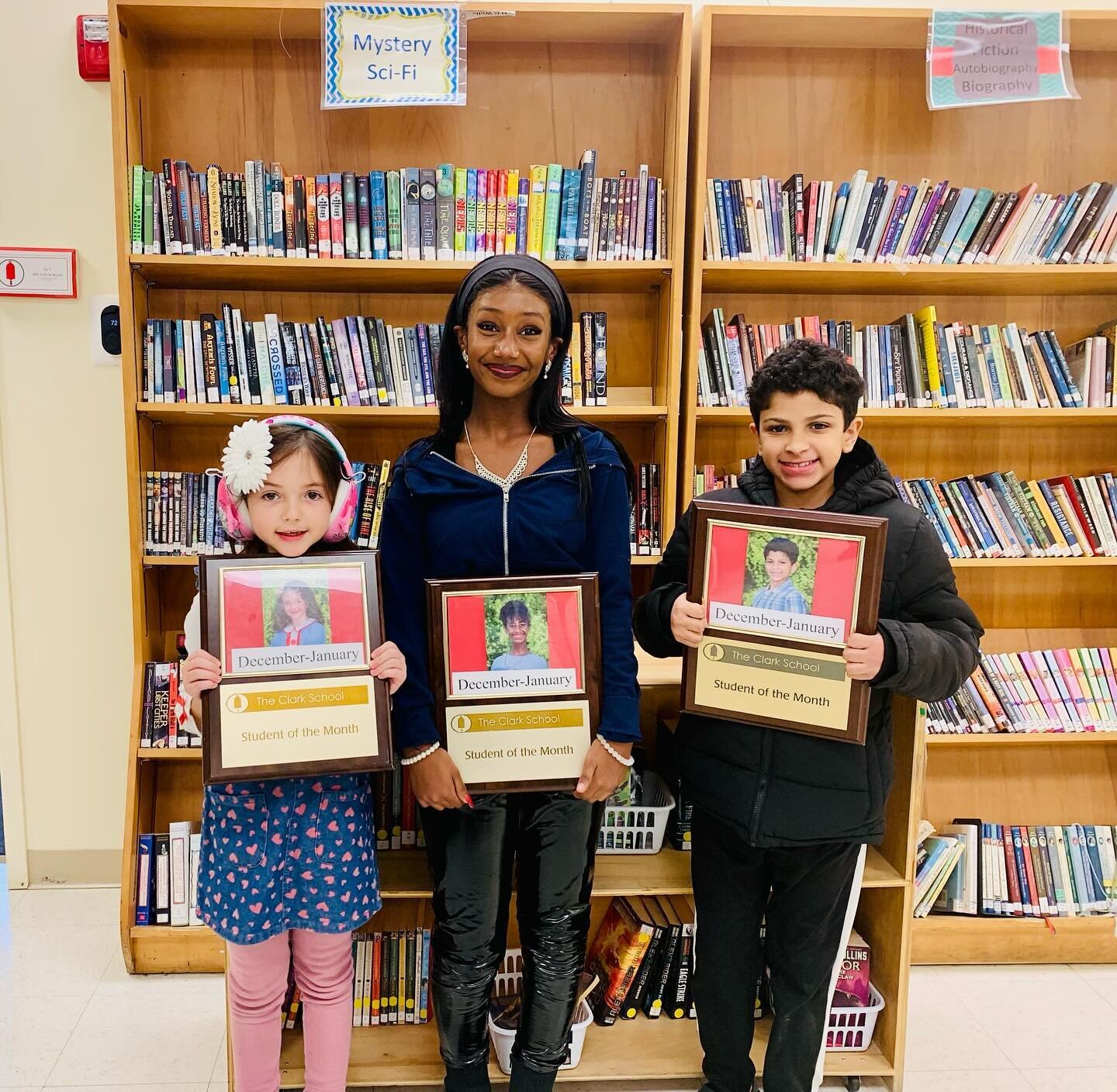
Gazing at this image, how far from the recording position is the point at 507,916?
1.50 m

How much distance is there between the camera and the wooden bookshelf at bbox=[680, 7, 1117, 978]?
88.5 inches

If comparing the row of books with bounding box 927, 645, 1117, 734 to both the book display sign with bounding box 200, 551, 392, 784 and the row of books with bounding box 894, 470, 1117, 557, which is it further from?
the book display sign with bounding box 200, 551, 392, 784

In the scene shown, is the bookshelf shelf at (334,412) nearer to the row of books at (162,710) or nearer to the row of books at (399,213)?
the row of books at (399,213)

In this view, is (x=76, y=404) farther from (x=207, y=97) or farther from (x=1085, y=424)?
(x=1085, y=424)

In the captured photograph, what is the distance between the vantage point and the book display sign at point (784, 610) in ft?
4.31

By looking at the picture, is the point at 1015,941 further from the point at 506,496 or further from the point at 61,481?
the point at 61,481

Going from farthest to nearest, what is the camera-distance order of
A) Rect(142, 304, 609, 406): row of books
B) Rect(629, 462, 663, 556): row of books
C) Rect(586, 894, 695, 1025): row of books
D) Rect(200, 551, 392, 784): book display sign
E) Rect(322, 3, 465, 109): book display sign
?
Rect(629, 462, 663, 556): row of books
Rect(142, 304, 609, 406): row of books
Rect(322, 3, 465, 109): book display sign
Rect(586, 894, 695, 1025): row of books
Rect(200, 551, 392, 784): book display sign

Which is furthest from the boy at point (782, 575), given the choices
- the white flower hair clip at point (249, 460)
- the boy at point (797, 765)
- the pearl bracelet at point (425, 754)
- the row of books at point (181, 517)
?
the row of books at point (181, 517)

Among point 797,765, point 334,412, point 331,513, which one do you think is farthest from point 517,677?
point 334,412

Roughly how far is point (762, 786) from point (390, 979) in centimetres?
107

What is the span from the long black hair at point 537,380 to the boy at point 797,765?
28cm

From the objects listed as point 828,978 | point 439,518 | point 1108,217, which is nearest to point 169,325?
point 439,518

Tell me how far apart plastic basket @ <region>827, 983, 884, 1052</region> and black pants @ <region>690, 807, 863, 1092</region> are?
0.90ft

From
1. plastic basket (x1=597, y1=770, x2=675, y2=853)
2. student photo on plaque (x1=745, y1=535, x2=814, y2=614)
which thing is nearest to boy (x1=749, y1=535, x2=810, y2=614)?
student photo on plaque (x1=745, y1=535, x2=814, y2=614)
